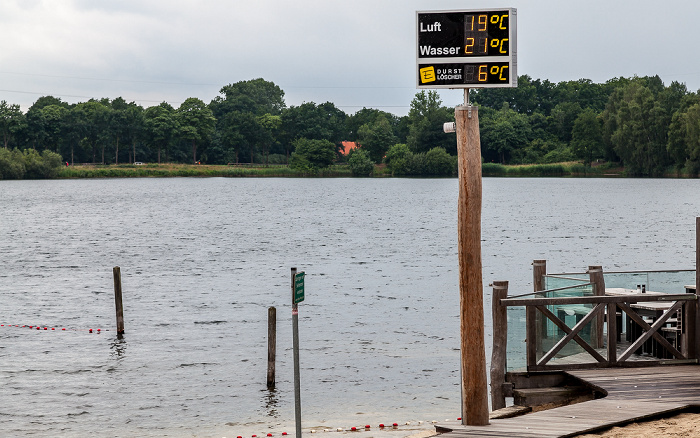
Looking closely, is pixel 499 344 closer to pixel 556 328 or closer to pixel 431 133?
pixel 556 328

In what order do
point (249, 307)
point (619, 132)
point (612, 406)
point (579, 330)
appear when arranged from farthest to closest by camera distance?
point (619, 132) → point (249, 307) → point (579, 330) → point (612, 406)

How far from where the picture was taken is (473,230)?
11.0m

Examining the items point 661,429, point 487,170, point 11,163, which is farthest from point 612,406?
point 487,170

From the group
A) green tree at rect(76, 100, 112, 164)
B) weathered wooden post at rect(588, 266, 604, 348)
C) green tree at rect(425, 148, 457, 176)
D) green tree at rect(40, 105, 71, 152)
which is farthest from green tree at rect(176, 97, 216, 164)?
weathered wooden post at rect(588, 266, 604, 348)

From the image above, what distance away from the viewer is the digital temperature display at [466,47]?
416 inches

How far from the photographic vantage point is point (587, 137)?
171500mm

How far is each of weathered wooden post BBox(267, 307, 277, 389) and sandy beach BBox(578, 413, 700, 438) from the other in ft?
34.1

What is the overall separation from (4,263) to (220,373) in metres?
33.8

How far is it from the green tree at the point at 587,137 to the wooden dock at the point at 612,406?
528 ft

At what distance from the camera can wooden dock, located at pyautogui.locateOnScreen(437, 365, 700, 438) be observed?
10.5 meters

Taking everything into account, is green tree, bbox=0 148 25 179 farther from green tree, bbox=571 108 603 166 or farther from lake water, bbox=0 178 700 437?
green tree, bbox=571 108 603 166

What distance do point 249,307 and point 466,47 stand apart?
82.4 feet

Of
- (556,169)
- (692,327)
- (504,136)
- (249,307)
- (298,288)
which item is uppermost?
(504,136)

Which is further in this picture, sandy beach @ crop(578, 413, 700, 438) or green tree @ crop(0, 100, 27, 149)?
green tree @ crop(0, 100, 27, 149)
